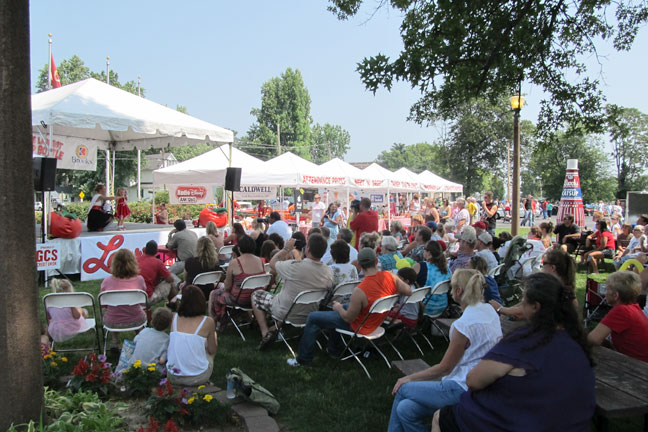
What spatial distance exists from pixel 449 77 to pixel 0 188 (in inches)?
224

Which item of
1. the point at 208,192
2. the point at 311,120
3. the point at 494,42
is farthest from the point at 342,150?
the point at 494,42

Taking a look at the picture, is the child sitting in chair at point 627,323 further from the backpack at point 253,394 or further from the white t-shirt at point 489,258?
the white t-shirt at point 489,258

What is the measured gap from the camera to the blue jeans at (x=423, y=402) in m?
2.63

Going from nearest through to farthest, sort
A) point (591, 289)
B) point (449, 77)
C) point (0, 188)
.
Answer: point (0, 188)
point (591, 289)
point (449, 77)

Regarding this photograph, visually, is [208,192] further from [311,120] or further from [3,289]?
[311,120]

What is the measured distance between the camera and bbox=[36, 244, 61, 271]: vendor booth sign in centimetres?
778

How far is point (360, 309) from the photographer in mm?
4227

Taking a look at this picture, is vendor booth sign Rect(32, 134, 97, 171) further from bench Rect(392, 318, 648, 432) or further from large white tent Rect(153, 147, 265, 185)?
bench Rect(392, 318, 648, 432)

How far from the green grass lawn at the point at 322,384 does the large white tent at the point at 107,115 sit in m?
5.03

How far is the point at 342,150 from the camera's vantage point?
92.9 m

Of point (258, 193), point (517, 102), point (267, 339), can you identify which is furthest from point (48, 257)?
point (258, 193)

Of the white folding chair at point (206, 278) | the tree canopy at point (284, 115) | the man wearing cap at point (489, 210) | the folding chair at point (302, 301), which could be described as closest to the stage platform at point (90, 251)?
the white folding chair at point (206, 278)

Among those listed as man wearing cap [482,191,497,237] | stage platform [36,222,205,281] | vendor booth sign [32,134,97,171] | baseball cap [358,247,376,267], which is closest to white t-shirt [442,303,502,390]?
baseball cap [358,247,376,267]

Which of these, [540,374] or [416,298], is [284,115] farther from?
[540,374]
